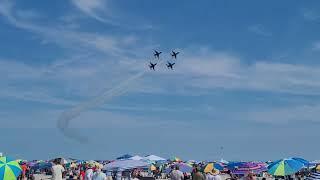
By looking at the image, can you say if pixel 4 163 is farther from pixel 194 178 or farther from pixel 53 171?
pixel 194 178

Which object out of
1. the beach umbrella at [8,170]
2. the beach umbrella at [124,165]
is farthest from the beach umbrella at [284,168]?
the beach umbrella at [8,170]

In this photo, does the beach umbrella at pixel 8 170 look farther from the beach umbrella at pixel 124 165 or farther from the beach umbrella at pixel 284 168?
the beach umbrella at pixel 284 168

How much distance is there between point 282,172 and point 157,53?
31492 mm

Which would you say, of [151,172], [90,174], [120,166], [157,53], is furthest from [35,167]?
[90,174]

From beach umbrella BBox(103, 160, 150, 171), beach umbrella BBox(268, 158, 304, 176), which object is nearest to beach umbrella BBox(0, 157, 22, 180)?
beach umbrella BBox(103, 160, 150, 171)

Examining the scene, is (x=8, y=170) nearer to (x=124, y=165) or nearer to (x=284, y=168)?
(x=124, y=165)

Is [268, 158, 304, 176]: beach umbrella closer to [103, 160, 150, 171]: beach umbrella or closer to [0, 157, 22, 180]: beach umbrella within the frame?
[103, 160, 150, 171]: beach umbrella

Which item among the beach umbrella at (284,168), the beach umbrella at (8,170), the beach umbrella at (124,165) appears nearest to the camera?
the beach umbrella at (8,170)

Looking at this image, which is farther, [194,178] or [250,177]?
[194,178]

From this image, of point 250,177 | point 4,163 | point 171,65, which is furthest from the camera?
point 171,65

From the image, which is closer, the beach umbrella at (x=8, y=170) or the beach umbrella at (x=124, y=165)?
the beach umbrella at (x=8, y=170)

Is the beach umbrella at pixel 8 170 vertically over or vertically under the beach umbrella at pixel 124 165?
under

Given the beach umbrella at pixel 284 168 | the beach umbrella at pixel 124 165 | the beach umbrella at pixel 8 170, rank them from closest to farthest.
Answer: the beach umbrella at pixel 8 170, the beach umbrella at pixel 284 168, the beach umbrella at pixel 124 165

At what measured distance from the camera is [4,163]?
1365 centimetres
